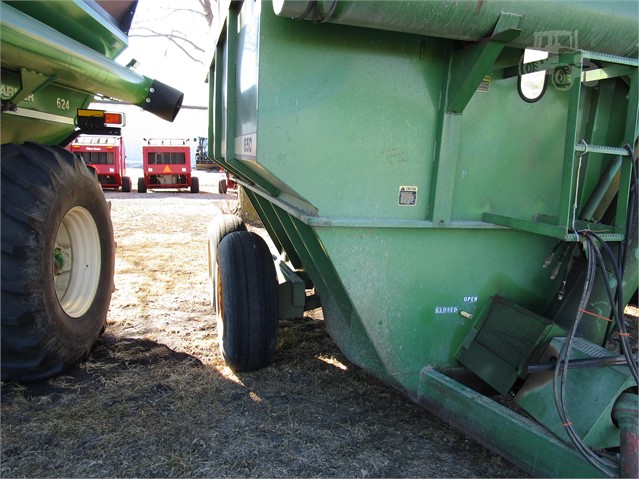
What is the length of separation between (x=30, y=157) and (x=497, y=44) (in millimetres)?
2437

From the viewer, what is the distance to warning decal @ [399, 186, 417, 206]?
2.45m

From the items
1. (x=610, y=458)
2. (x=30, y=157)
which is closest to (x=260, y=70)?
(x=30, y=157)

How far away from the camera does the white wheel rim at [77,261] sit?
127 inches

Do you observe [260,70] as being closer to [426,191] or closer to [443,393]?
[426,191]

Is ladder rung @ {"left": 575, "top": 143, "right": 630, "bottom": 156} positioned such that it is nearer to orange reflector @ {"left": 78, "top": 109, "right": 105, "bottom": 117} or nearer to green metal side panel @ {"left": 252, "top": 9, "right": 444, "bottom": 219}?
green metal side panel @ {"left": 252, "top": 9, "right": 444, "bottom": 219}

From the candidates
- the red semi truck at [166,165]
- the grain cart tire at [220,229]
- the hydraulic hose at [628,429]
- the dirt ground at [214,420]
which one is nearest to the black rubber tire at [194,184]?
the red semi truck at [166,165]

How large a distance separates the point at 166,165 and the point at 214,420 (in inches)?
575

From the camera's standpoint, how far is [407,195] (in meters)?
2.46

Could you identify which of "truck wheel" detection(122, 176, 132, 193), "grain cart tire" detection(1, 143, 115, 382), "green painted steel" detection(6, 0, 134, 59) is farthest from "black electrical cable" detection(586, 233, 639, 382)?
"truck wheel" detection(122, 176, 132, 193)

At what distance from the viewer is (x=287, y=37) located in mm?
2207

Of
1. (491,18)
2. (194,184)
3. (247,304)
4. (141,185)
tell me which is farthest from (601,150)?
(141,185)

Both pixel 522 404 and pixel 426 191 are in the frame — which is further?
pixel 426 191

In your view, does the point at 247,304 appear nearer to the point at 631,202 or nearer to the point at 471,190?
the point at 471,190

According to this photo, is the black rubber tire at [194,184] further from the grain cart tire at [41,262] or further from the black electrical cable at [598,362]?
the black electrical cable at [598,362]
